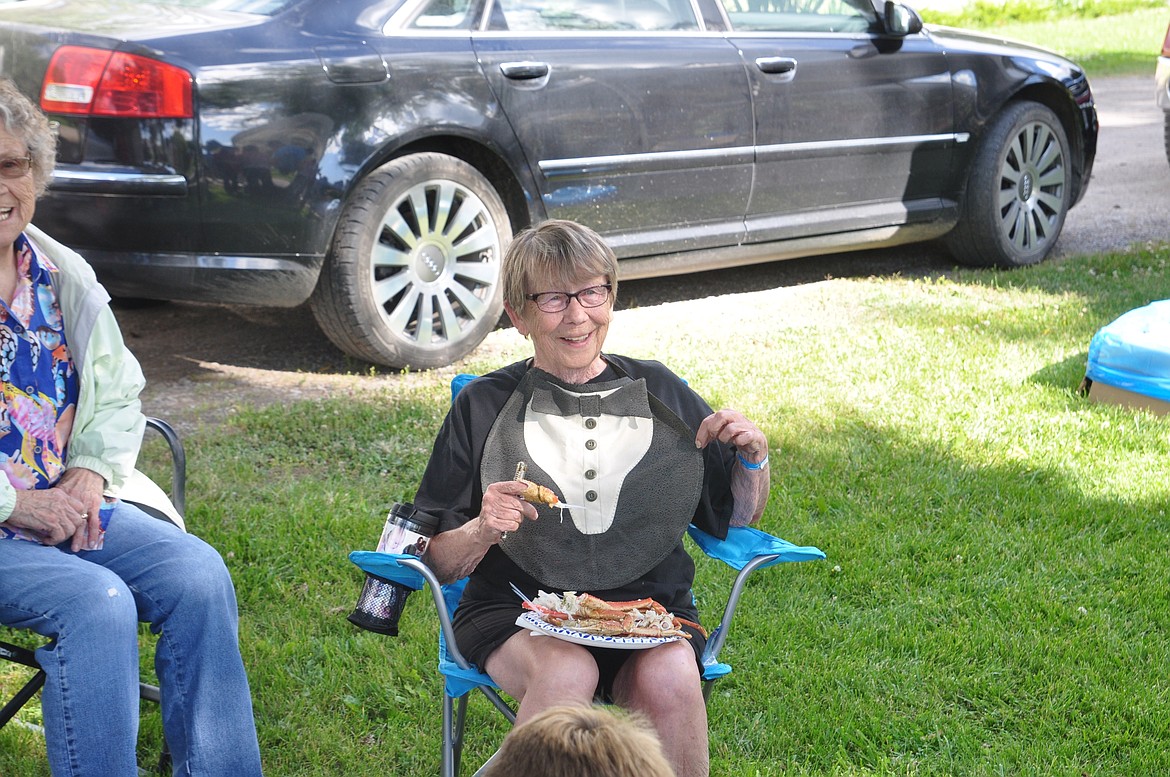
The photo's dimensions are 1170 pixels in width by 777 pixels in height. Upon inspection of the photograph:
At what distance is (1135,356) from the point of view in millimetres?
5176

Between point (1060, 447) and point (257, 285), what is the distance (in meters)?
3.05

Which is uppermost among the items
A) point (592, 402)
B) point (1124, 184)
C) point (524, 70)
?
point (524, 70)

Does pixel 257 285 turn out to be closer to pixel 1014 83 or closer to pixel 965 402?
pixel 965 402

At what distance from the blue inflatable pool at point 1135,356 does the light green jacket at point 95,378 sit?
3.74 meters

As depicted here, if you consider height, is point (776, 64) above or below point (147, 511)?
above

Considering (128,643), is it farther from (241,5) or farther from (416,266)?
(241,5)

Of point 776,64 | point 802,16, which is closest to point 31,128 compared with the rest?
point 776,64

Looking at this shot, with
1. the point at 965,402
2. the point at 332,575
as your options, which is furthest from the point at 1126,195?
the point at 332,575

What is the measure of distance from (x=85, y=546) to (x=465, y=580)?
2.67 ft

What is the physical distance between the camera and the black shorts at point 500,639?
277 centimetres

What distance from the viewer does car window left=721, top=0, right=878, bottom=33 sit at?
6562 mm

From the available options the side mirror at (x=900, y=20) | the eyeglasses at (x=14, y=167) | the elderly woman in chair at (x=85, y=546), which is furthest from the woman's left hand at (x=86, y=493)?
the side mirror at (x=900, y=20)

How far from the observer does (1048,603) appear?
3871 mm

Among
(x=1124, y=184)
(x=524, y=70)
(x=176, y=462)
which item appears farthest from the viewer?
(x=1124, y=184)
